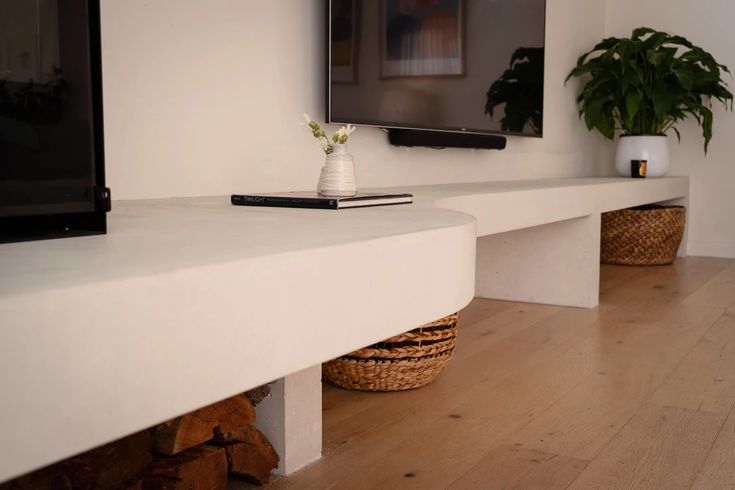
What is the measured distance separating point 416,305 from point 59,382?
43 cm

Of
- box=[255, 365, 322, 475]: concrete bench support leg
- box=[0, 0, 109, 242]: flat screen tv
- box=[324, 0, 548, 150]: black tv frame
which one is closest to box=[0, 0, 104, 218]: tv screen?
box=[0, 0, 109, 242]: flat screen tv

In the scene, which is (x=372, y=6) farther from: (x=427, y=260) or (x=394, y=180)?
(x=427, y=260)

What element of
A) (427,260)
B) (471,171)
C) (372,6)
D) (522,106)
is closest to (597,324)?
(471,171)

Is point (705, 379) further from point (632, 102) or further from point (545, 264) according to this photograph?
point (632, 102)

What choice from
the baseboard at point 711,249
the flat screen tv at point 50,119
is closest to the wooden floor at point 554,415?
the flat screen tv at point 50,119

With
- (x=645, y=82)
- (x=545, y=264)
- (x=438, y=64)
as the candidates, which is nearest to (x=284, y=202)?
(x=438, y=64)

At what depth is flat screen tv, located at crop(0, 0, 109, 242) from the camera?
27.6 inches

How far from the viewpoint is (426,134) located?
96.7 inches

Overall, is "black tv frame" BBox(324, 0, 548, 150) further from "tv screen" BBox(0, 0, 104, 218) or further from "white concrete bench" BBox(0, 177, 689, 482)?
"tv screen" BBox(0, 0, 104, 218)

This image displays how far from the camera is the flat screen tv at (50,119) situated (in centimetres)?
70

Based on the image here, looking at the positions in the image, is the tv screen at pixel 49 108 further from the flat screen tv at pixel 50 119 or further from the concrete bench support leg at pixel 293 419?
the concrete bench support leg at pixel 293 419

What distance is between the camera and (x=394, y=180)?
97.4 inches

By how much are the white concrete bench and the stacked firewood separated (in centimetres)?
34

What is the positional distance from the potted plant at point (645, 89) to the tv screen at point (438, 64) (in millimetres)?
635
